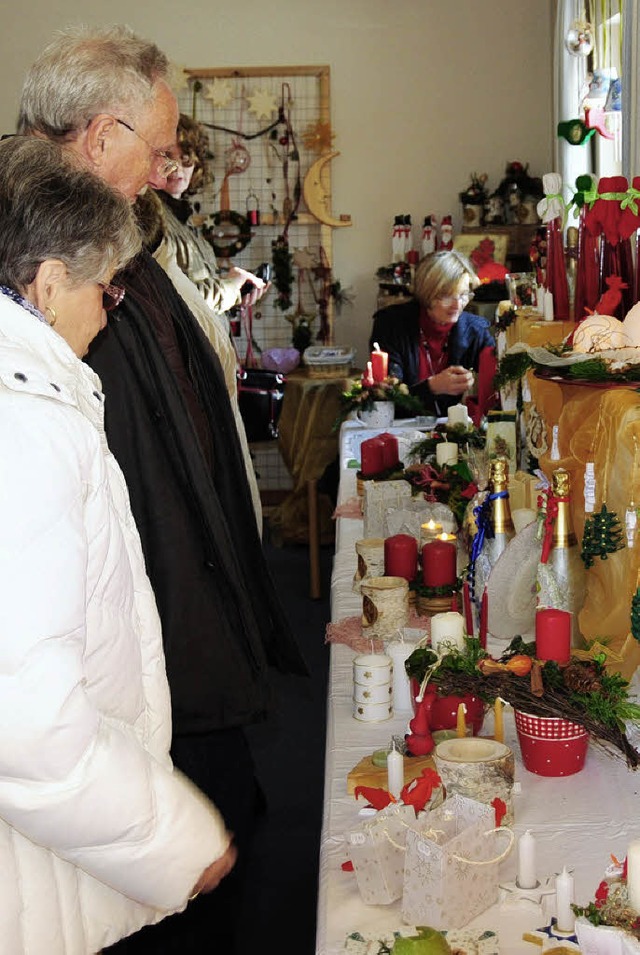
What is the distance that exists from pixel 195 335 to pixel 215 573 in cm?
50

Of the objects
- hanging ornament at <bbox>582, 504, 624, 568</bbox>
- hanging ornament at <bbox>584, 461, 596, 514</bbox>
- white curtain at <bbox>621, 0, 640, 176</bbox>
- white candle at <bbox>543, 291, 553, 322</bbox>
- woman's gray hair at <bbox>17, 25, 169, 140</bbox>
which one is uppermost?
white curtain at <bbox>621, 0, 640, 176</bbox>

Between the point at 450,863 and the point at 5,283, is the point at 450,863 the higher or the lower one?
the lower one

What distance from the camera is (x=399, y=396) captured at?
13.5 ft

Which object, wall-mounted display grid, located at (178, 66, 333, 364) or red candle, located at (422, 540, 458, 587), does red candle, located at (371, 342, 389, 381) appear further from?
wall-mounted display grid, located at (178, 66, 333, 364)

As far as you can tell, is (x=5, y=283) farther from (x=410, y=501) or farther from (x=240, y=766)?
(x=410, y=501)

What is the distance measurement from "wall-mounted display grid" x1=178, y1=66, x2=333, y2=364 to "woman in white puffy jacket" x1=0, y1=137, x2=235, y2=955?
5039 millimetres

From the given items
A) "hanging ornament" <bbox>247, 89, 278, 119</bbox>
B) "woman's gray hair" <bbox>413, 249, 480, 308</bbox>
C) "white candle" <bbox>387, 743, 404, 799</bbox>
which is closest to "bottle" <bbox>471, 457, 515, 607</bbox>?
"white candle" <bbox>387, 743, 404, 799</bbox>

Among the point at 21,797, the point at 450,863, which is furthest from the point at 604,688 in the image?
the point at 21,797

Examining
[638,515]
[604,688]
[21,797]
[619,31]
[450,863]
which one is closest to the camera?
[21,797]

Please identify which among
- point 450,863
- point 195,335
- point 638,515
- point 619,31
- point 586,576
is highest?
point 619,31

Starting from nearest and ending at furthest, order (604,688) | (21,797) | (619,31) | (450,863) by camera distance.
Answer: (21,797) → (450,863) → (604,688) → (619,31)

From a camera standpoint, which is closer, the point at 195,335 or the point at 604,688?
the point at 604,688

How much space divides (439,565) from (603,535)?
0.48 metres

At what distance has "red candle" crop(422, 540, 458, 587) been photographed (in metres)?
2.11
